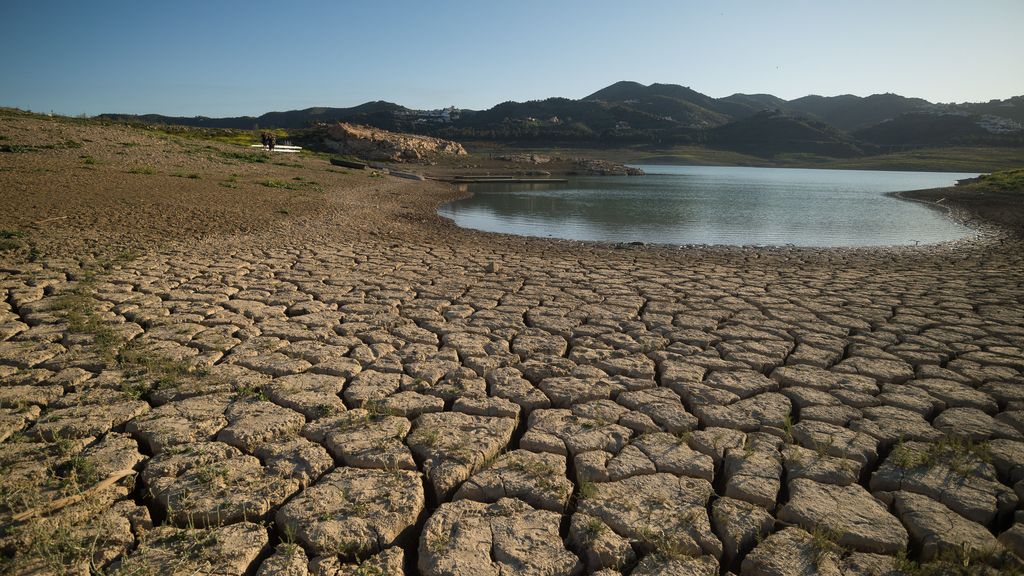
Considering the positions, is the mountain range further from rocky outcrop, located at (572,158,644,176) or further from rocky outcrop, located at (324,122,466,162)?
rocky outcrop, located at (572,158,644,176)

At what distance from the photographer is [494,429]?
2.87 meters

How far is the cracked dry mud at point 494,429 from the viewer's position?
6.72ft

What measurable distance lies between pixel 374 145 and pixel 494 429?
3311 centimetres

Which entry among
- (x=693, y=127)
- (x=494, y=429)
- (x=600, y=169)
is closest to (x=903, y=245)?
(x=494, y=429)

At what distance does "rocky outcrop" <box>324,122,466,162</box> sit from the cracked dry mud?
28.6 metres

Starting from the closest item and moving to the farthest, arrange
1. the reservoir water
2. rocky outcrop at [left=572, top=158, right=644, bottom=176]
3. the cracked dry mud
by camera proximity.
Result: the cracked dry mud < the reservoir water < rocky outcrop at [left=572, top=158, right=644, bottom=176]

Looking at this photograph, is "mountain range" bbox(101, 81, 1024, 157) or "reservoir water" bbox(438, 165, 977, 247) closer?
"reservoir water" bbox(438, 165, 977, 247)

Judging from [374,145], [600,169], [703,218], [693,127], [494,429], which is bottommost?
[494,429]

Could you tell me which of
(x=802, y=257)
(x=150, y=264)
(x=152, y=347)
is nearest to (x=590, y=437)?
(x=152, y=347)

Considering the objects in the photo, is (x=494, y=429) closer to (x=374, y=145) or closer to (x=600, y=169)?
(x=374, y=145)

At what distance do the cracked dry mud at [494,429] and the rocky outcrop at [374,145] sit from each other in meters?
28.6

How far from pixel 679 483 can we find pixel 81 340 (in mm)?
3925

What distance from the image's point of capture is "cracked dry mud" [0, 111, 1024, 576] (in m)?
2.05

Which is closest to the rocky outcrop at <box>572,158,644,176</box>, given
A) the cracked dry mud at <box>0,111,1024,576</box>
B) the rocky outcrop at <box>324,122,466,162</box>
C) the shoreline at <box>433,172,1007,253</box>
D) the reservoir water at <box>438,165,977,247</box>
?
the rocky outcrop at <box>324,122,466,162</box>
